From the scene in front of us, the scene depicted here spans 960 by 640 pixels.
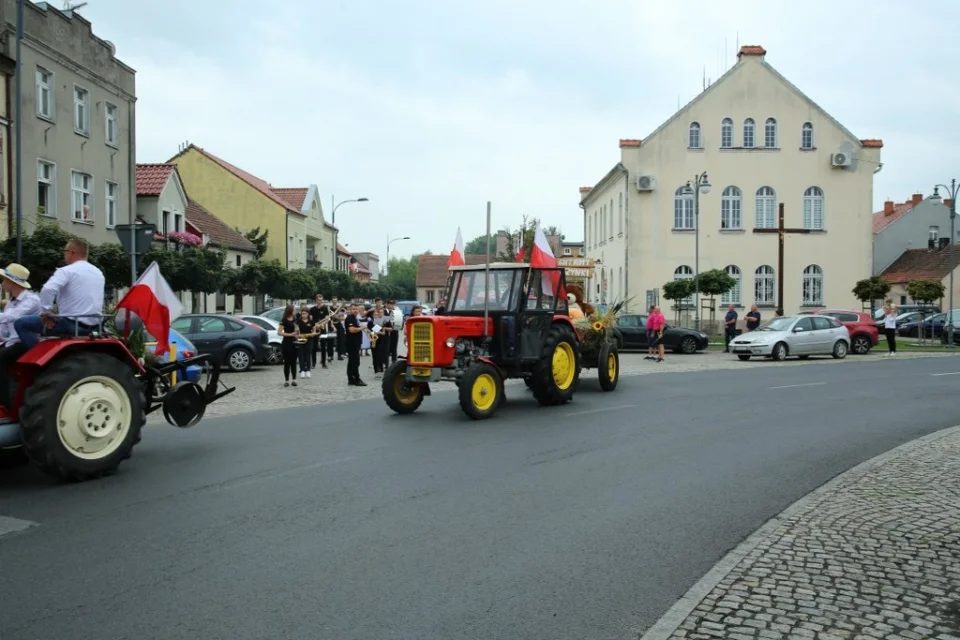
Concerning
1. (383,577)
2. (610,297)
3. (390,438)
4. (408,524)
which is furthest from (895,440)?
(610,297)

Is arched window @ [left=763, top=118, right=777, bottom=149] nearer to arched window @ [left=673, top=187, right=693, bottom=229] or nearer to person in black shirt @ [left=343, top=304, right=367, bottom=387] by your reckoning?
arched window @ [left=673, top=187, right=693, bottom=229]

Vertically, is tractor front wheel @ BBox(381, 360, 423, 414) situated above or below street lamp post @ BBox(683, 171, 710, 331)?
below

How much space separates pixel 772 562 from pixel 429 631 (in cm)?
240

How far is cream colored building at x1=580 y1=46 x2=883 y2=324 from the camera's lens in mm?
46719

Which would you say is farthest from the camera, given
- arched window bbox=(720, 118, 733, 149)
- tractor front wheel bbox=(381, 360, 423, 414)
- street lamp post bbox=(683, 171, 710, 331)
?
arched window bbox=(720, 118, 733, 149)

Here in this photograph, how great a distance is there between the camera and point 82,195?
30.1 meters

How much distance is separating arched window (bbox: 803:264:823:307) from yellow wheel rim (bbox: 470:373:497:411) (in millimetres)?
38485

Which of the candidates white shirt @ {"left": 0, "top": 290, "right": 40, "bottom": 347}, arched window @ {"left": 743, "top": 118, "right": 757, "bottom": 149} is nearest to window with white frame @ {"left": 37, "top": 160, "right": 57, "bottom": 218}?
white shirt @ {"left": 0, "top": 290, "right": 40, "bottom": 347}

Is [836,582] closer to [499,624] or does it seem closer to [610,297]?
[499,624]

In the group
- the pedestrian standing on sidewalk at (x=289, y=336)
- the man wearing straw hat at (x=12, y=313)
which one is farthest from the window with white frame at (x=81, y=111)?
the man wearing straw hat at (x=12, y=313)

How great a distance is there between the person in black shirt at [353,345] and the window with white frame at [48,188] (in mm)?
13915

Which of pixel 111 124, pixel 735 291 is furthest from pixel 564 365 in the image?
pixel 735 291

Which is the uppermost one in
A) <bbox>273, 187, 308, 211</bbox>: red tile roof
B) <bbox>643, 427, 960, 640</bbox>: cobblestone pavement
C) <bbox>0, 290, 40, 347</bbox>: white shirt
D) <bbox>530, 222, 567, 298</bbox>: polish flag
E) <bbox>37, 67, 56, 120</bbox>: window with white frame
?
<bbox>273, 187, 308, 211</bbox>: red tile roof

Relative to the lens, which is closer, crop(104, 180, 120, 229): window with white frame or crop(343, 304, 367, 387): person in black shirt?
crop(343, 304, 367, 387): person in black shirt
